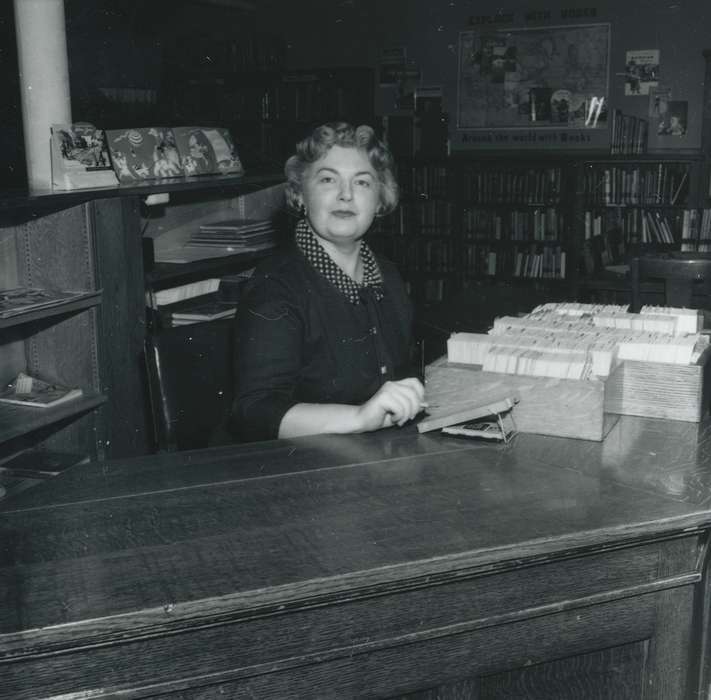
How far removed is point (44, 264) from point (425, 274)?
4426 millimetres

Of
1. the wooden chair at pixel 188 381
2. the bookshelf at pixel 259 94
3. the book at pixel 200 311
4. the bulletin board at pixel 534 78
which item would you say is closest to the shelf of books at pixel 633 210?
the bulletin board at pixel 534 78

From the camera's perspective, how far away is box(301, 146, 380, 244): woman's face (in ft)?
7.34

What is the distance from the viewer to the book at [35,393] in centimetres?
304

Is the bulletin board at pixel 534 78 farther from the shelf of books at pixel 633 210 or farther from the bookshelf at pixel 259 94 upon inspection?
the bookshelf at pixel 259 94

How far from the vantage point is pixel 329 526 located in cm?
124

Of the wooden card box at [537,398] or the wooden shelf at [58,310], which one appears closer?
the wooden card box at [537,398]

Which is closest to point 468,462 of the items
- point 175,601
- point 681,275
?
point 175,601

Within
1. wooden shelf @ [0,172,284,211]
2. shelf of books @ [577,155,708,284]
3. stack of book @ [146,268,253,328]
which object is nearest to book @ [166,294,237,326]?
stack of book @ [146,268,253,328]

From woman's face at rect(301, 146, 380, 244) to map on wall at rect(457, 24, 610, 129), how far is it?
532 cm

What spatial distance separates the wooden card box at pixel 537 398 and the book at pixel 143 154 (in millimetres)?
2114

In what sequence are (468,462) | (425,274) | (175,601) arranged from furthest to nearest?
(425,274)
(468,462)
(175,601)

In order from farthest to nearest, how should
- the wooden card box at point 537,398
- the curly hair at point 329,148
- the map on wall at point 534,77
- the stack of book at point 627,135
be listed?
the map on wall at point 534,77 < the stack of book at point 627,135 < the curly hair at point 329,148 < the wooden card box at point 537,398

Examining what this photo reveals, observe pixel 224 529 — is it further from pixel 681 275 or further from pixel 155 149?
pixel 681 275

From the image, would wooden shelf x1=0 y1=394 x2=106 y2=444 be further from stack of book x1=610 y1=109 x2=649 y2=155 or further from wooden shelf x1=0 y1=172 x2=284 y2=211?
stack of book x1=610 y1=109 x2=649 y2=155
